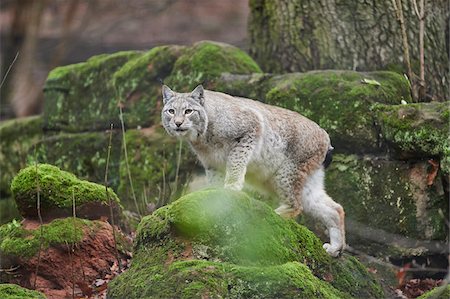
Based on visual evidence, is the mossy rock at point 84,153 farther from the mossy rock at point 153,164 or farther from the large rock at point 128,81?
the mossy rock at point 153,164

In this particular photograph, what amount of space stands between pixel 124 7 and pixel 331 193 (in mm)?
13952

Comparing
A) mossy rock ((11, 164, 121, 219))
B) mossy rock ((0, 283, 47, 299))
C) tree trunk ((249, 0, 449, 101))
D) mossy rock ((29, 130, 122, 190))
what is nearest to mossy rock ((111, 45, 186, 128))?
mossy rock ((29, 130, 122, 190))

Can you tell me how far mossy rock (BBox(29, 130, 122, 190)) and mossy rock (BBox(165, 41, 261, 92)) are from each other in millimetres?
1005

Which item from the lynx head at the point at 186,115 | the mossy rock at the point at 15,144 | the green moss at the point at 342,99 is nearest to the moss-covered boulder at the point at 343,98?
the green moss at the point at 342,99

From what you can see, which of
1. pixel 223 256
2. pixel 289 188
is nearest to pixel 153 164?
pixel 289 188

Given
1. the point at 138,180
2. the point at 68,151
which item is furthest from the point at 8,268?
the point at 68,151

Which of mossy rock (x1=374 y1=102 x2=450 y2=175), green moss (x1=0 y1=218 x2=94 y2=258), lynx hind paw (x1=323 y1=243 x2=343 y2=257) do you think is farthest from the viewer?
mossy rock (x1=374 y1=102 x2=450 y2=175)

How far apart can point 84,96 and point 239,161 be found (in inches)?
149

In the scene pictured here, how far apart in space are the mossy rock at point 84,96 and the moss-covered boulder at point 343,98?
7.36 feet

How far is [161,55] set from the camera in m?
10.3

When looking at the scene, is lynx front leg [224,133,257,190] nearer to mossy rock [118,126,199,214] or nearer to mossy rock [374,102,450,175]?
mossy rock [374,102,450,175]

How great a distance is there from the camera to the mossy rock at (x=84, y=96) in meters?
10.6

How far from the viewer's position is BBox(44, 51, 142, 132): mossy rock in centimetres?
1062

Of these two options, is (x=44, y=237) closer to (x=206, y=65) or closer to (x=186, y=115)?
(x=186, y=115)
